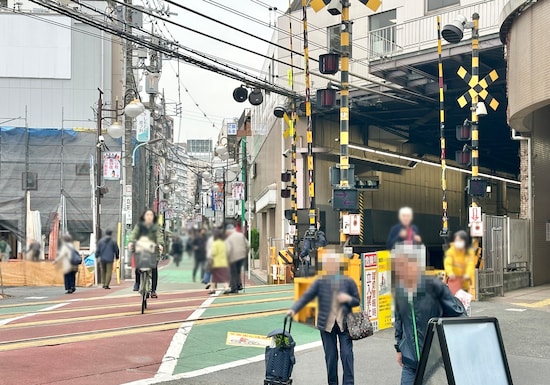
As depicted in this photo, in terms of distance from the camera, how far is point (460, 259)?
346 centimetres

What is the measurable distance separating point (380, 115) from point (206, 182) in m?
2.05

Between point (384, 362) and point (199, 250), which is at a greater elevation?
point (199, 250)

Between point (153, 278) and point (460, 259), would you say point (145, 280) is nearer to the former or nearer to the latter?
point (153, 278)

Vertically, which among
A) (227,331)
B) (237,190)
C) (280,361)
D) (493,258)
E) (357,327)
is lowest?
(227,331)

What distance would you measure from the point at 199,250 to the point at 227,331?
8.36 m

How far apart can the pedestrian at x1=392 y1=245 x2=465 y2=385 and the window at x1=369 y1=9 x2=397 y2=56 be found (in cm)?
1717

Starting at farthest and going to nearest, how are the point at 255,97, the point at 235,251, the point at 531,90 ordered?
the point at 531,90 < the point at 255,97 < the point at 235,251

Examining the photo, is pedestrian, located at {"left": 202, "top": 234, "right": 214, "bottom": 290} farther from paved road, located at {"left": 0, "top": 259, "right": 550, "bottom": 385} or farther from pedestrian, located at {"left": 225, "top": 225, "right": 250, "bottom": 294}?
paved road, located at {"left": 0, "top": 259, "right": 550, "bottom": 385}

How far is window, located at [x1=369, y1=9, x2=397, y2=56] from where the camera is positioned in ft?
71.3

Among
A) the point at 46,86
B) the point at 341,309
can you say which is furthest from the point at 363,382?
the point at 46,86

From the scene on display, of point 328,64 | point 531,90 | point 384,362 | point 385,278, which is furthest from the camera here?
point 531,90

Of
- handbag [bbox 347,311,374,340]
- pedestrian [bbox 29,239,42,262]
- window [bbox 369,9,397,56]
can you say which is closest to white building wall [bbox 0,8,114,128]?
pedestrian [bbox 29,239,42,262]

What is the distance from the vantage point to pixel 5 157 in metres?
2.77

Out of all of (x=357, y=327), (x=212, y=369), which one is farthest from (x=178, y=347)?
(x=357, y=327)
